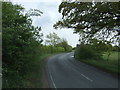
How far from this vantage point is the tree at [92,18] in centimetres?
1581

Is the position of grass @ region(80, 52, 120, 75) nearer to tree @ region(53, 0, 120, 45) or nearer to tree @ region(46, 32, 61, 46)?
tree @ region(53, 0, 120, 45)

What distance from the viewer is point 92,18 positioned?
1745 cm

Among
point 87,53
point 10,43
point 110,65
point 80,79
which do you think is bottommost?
point 110,65

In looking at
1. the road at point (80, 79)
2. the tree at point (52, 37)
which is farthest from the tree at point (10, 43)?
the tree at point (52, 37)

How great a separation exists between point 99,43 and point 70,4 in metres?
6.22

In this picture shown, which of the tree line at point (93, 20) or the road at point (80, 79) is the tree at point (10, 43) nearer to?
the road at point (80, 79)

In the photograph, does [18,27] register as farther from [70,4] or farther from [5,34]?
[70,4]

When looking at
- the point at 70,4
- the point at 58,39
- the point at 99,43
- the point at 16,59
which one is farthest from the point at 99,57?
the point at 58,39

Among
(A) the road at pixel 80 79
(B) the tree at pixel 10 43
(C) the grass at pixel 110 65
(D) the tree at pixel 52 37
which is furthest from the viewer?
(D) the tree at pixel 52 37

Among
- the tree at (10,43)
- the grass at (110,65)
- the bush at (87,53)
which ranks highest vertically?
the tree at (10,43)

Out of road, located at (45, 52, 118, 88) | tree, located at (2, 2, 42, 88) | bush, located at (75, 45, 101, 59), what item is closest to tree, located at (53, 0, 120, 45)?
road, located at (45, 52, 118, 88)

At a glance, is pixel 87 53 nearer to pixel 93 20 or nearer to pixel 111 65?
pixel 111 65

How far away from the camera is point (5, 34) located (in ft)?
20.1

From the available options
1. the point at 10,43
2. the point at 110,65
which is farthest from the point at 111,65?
the point at 10,43
